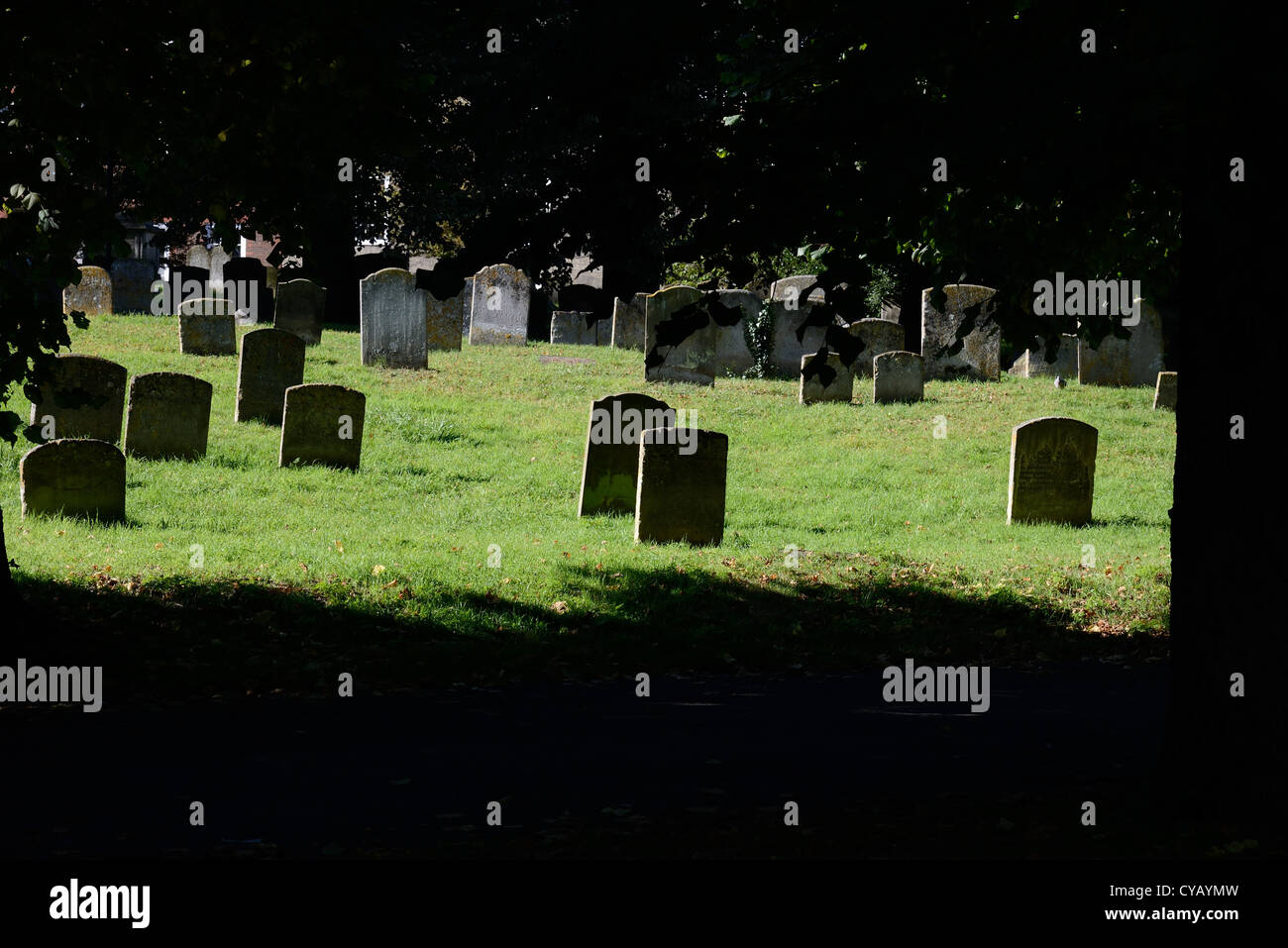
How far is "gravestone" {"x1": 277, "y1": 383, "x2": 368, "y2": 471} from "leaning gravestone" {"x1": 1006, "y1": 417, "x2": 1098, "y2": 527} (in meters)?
6.89

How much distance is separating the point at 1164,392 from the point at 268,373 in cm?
1350

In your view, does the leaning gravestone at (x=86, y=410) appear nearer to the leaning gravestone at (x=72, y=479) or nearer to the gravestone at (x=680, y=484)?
the leaning gravestone at (x=72, y=479)

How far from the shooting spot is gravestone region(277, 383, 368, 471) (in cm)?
1398

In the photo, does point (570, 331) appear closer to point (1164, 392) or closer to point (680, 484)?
point (1164, 392)

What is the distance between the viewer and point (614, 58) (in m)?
4.76

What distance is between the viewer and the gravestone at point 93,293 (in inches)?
931

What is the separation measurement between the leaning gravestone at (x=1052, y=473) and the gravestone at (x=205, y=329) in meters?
12.1

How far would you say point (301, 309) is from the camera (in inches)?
870

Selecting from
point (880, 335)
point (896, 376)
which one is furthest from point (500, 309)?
point (896, 376)

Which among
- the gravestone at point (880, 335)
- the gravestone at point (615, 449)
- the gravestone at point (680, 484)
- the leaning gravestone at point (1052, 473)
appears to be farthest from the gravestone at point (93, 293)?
the leaning gravestone at point (1052, 473)

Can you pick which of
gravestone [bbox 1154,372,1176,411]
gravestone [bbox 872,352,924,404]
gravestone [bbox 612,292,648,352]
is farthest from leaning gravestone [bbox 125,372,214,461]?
gravestone [bbox 1154,372,1176,411]

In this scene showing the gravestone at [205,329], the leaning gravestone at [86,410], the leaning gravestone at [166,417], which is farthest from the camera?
the gravestone at [205,329]

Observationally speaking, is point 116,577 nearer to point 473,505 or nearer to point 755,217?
point 473,505
